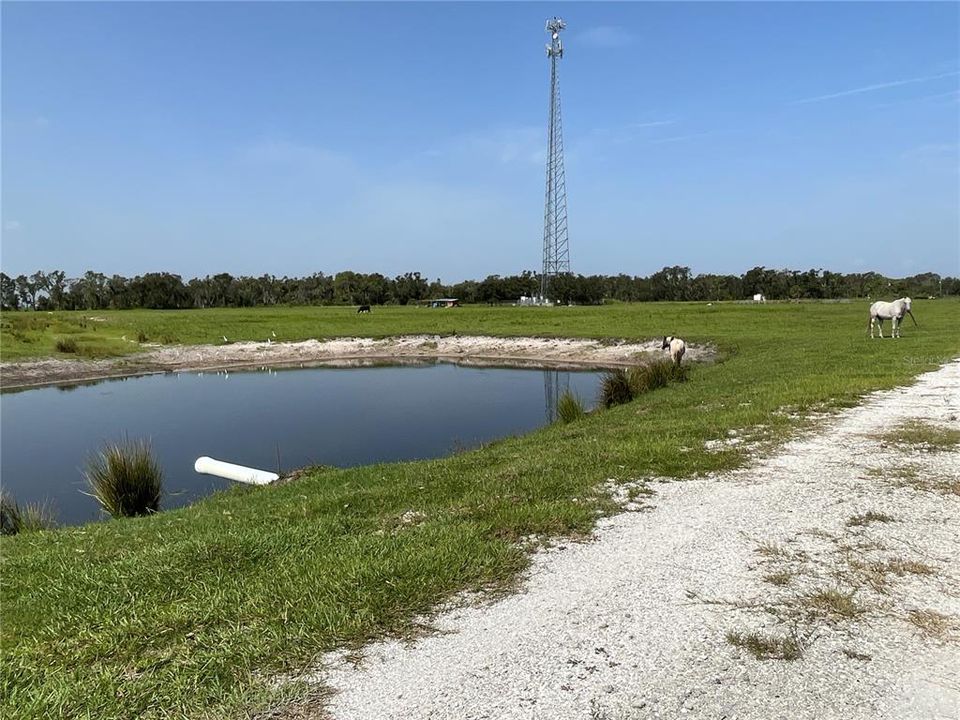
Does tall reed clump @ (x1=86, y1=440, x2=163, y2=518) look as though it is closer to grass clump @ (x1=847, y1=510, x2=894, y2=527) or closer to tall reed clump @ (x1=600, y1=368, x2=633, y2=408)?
grass clump @ (x1=847, y1=510, x2=894, y2=527)

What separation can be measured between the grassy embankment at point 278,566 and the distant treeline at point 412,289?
9508 cm

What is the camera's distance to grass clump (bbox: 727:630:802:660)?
3.52 m

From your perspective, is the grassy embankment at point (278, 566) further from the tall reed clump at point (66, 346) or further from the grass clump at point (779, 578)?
the tall reed clump at point (66, 346)

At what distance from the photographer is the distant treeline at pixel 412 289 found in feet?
358

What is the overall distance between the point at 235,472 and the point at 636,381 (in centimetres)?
1086

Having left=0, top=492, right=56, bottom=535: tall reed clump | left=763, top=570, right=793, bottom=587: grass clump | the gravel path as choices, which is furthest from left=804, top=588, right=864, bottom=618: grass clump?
left=0, top=492, right=56, bottom=535: tall reed clump

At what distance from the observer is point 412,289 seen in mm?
128750

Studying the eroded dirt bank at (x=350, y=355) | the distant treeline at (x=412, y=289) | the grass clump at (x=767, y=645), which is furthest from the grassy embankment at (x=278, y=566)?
the distant treeline at (x=412, y=289)

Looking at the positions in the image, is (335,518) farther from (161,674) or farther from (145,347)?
(145,347)

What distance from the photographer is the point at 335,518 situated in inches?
246

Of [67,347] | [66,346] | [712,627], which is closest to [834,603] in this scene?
[712,627]

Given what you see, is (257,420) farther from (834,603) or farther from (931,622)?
(931,622)

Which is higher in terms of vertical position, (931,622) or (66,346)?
(66,346)

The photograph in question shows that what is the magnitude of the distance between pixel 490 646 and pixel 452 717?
649 mm
